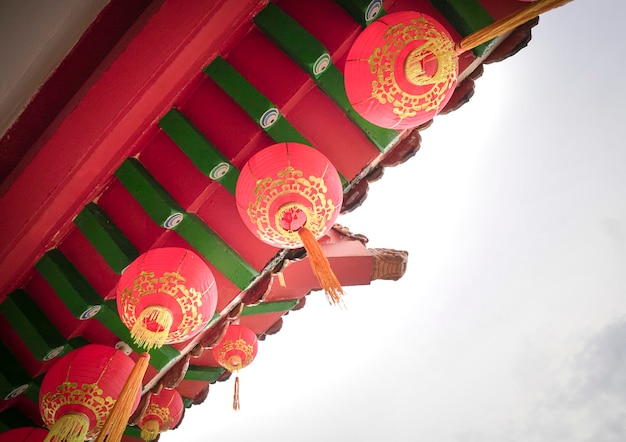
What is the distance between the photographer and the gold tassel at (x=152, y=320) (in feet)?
9.38

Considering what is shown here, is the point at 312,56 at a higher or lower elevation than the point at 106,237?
higher

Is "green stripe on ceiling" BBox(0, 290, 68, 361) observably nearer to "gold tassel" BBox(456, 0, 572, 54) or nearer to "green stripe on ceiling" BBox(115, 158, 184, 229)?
"green stripe on ceiling" BBox(115, 158, 184, 229)

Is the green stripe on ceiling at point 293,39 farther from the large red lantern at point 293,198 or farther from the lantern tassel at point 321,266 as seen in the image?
the lantern tassel at point 321,266

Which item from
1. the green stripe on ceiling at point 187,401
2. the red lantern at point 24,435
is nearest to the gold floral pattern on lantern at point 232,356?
the green stripe on ceiling at point 187,401

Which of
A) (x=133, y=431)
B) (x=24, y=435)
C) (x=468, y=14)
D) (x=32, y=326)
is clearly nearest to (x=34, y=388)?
(x=24, y=435)

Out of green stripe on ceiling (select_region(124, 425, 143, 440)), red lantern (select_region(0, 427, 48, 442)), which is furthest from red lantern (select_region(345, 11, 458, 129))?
green stripe on ceiling (select_region(124, 425, 143, 440))

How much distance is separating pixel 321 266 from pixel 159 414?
8.77 feet

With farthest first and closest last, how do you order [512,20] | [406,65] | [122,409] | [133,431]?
[133,431] → [122,409] → [406,65] → [512,20]

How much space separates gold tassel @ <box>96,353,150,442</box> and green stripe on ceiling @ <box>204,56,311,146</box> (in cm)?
172

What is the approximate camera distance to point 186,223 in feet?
11.4

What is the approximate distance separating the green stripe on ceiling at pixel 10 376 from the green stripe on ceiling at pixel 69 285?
629 mm

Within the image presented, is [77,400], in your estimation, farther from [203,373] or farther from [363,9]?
[363,9]

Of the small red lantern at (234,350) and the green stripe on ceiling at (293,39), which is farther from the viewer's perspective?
the small red lantern at (234,350)

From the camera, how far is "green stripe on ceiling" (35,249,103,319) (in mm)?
3496
